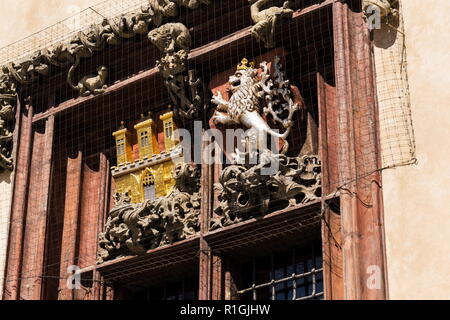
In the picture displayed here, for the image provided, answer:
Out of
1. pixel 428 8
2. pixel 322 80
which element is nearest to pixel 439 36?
pixel 428 8

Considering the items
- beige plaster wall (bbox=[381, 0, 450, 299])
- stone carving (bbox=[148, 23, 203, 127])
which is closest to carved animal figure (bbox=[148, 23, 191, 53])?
stone carving (bbox=[148, 23, 203, 127])

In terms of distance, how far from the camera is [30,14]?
17.1 meters

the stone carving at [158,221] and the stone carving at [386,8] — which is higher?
the stone carving at [386,8]

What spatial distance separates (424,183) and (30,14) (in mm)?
5352

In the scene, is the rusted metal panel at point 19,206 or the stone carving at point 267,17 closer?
the stone carving at point 267,17

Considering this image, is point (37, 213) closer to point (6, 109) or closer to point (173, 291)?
point (6, 109)

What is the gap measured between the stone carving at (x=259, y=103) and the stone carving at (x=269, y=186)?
0.66ft

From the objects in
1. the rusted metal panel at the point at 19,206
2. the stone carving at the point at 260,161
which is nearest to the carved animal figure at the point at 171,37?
the stone carving at the point at 260,161

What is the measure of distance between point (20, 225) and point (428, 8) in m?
4.25

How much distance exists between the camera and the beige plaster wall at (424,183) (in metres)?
12.9

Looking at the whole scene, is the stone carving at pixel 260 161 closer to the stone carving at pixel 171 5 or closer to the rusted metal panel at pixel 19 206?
the stone carving at pixel 171 5

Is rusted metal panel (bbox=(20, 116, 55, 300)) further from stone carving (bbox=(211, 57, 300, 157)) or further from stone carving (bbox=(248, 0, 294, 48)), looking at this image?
stone carving (bbox=(248, 0, 294, 48))

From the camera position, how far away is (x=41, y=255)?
1564 centimetres
